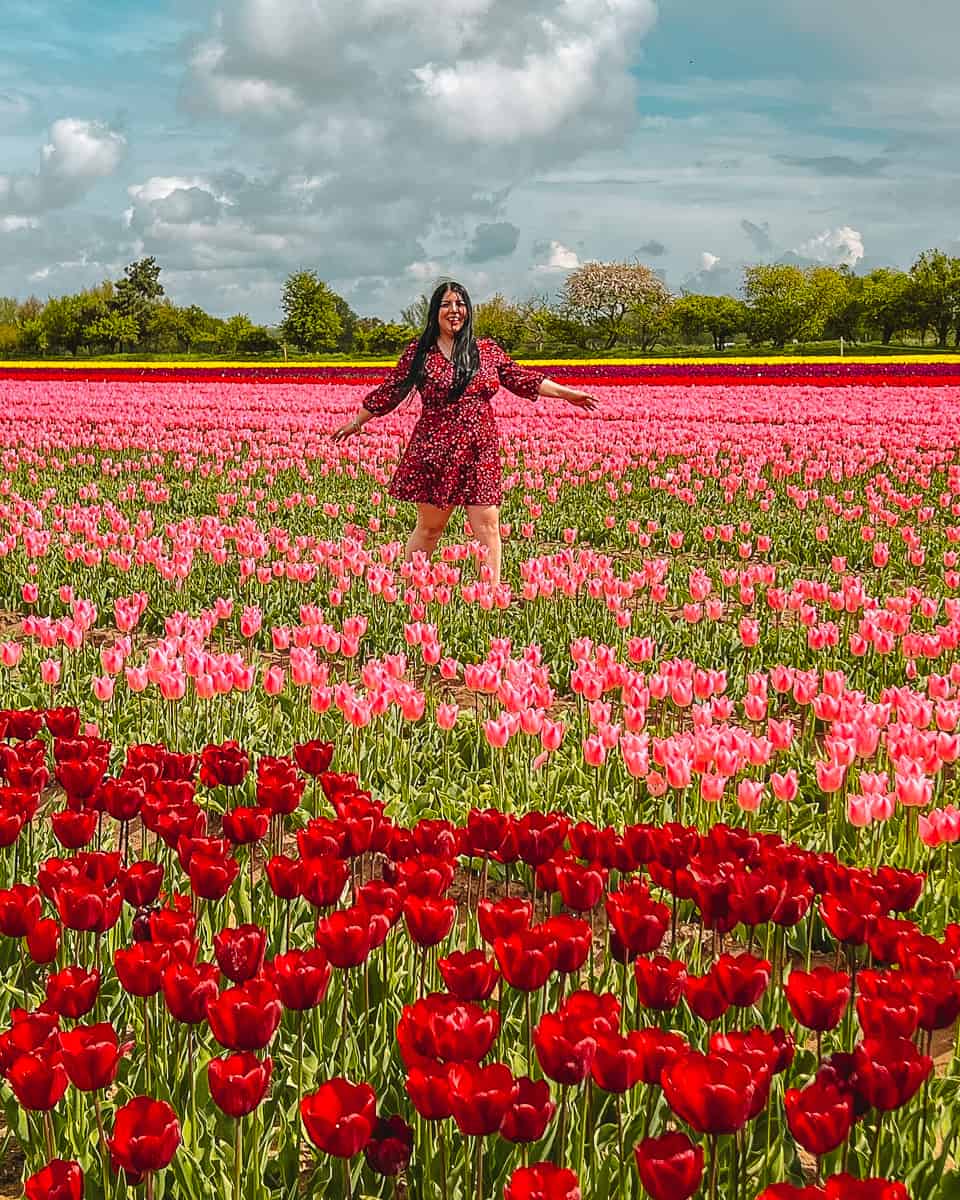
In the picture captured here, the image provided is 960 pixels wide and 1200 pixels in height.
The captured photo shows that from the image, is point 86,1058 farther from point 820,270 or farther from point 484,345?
point 820,270

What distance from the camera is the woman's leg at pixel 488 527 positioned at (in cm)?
798

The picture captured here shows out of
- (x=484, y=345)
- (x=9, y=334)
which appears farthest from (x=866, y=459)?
(x=9, y=334)

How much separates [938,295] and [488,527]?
70096 millimetres

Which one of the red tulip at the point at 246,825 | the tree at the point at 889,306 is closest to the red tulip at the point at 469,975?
the red tulip at the point at 246,825

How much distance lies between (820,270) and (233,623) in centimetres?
9836

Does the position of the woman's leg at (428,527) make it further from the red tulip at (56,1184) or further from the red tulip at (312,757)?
the red tulip at (56,1184)

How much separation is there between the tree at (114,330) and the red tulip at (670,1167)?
82603 mm

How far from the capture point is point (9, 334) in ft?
295

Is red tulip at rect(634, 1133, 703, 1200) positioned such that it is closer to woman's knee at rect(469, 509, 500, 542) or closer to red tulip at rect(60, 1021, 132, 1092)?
red tulip at rect(60, 1021, 132, 1092)

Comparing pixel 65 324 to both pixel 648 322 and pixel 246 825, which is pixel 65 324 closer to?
pixel 648 322

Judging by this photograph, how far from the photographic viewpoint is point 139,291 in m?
90.6

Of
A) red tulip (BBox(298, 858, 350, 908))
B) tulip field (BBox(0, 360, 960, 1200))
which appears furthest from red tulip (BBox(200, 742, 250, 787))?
red tulip (BBox(298, 858, 350, 908))

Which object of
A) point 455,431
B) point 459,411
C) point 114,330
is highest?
point 114,330

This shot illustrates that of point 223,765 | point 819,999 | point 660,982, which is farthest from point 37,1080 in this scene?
point 223,765
